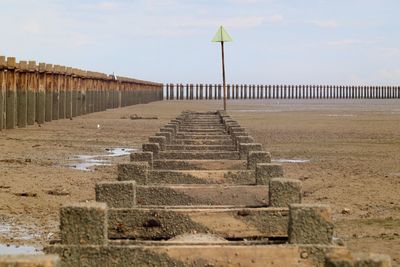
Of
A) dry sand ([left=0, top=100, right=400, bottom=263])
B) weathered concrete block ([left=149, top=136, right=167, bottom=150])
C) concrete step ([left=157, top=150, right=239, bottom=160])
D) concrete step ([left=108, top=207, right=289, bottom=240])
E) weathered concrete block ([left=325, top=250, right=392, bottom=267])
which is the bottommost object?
dry sand ([left=0, top=100, right=400, bottom=263])

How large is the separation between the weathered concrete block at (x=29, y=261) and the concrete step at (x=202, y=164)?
15.4 feet

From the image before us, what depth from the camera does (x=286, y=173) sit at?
1382 centimetres

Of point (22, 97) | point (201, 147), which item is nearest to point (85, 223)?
point (201, 147)

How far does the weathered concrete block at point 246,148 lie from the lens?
8.33m

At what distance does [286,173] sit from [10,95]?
12222 millimetres

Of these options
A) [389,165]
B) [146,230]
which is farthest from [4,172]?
[146,230]

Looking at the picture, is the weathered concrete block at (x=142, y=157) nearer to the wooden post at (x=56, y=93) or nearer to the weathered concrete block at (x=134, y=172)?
the weathered concrete block at (x=134, y=172)

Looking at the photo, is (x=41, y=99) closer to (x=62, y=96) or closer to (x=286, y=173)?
(x=62, y=96)

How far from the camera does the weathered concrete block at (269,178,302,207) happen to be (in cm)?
538

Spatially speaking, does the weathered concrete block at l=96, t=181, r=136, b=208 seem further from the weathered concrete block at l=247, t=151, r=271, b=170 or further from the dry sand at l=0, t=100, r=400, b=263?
the dry sand at l=0, t=100, r=400, b=263

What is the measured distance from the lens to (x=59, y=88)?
1313 inches

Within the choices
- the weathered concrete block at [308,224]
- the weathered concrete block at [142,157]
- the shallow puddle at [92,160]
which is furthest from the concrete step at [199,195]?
the shallow puddle at [92,160]

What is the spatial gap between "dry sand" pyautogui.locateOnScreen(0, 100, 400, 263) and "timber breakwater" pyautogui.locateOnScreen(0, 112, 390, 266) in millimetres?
1578

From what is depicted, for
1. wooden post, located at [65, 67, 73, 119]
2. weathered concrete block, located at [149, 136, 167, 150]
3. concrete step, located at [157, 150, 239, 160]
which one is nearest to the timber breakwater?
→ concrete step, located at [157, 150, 239, 160]
